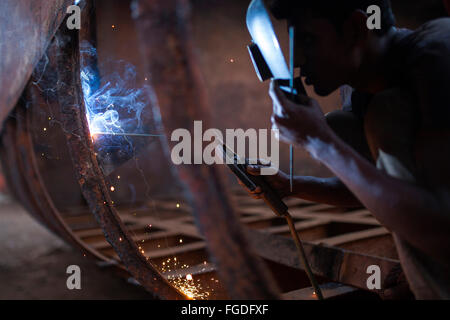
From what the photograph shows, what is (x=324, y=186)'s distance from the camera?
3.78 ft

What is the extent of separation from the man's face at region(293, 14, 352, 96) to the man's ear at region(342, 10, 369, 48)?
0.05 feet

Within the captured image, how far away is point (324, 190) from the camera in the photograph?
1151 millimetres

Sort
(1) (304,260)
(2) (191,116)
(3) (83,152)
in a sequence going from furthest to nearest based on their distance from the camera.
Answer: (3) (83,152)
(1) (304,260)
(2) (191,116)

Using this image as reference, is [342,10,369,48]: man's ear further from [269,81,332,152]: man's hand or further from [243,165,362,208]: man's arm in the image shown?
[243,165,362,208]: man's arm

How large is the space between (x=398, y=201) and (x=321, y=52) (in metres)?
0.38

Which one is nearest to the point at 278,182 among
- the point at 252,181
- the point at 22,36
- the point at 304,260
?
the point at 252,181

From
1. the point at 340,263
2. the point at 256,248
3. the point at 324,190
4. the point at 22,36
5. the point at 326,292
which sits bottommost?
the point at 326,292

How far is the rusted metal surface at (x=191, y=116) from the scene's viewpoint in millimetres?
560

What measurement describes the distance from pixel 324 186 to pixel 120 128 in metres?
0.84

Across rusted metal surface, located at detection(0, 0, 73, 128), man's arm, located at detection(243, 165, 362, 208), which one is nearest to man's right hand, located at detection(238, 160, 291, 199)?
man's arm, located at detection(243, 165, 362, 208)

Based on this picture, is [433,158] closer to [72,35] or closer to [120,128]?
[120,128]

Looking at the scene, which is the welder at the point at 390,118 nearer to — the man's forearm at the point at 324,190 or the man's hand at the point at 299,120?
A: the man's hand at the point at 299,120

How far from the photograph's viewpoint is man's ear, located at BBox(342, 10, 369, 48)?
2.43ft

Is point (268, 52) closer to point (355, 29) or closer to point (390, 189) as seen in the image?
point (355, 29)
